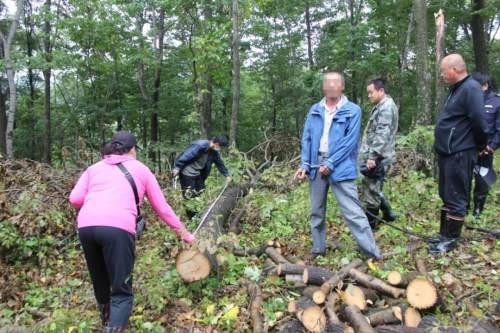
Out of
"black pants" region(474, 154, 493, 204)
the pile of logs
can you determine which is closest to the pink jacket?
the pile of logs

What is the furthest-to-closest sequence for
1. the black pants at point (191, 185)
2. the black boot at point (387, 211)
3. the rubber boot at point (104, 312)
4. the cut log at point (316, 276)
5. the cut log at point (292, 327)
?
the black pants at point (191, 185), the black boot at point (387, 211), the cut log at point (316, 276), the rubber boot at point (104, 312), the cut log at point (292, 327)

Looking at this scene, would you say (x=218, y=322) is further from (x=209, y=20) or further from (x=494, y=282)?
(x=209, y=20)

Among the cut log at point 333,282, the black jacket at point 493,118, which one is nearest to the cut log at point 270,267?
the cut log at point 333,282

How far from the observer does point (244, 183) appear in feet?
25.0

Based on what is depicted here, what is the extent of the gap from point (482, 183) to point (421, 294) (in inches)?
122

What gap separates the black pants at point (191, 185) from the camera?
7.08 meters

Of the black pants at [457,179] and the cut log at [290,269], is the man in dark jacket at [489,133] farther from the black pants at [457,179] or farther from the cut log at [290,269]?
the cut log at [290,269]

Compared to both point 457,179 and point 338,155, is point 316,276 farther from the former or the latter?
point 457,179

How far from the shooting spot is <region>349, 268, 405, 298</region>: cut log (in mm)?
3508

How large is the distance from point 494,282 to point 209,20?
10.8 meters

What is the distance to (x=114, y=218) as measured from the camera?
3221mm

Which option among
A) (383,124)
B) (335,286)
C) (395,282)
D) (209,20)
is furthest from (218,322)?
(209,20)

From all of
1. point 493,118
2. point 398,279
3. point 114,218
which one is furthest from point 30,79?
point 398,279

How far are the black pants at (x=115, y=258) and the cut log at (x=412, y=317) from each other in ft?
7.26
